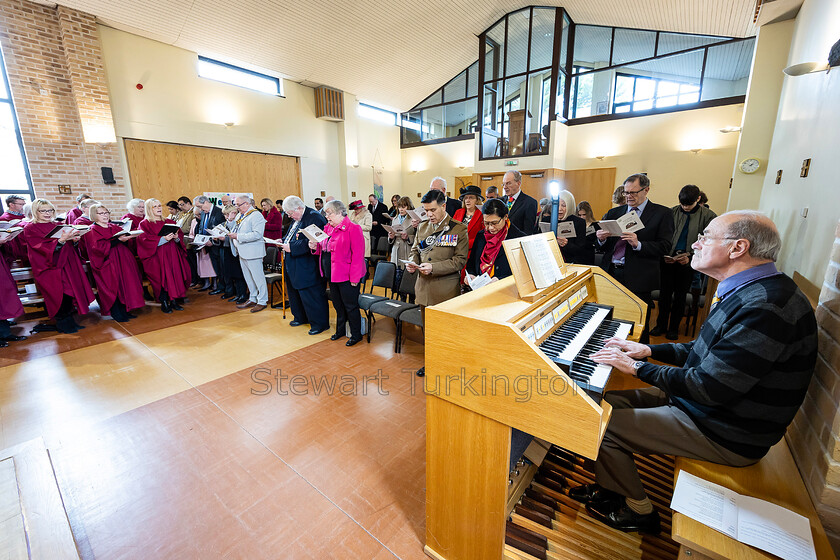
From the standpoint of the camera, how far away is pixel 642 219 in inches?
117

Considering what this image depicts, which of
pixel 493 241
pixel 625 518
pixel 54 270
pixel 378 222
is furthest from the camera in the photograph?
pixel 378 222

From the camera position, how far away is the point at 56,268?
4047mm

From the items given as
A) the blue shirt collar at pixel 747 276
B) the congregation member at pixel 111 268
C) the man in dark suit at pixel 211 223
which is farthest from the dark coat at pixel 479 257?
the congregation member at pixel 111 268

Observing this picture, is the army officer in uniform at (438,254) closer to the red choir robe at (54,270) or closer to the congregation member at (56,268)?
the congregation member at (56,268)

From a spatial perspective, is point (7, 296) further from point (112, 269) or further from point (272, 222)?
point (272, 222)

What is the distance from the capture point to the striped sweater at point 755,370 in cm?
116

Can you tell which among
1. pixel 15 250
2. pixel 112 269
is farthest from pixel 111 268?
pixel 15 250

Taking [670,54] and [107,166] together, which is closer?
[107,166]

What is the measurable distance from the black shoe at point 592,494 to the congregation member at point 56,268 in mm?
5404

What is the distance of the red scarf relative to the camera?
2.65 m

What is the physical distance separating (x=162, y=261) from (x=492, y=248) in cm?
468

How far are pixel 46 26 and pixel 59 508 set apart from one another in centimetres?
751

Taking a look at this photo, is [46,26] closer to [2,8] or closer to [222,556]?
[2,8]

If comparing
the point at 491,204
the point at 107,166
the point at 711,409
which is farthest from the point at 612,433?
the point at 107,166
